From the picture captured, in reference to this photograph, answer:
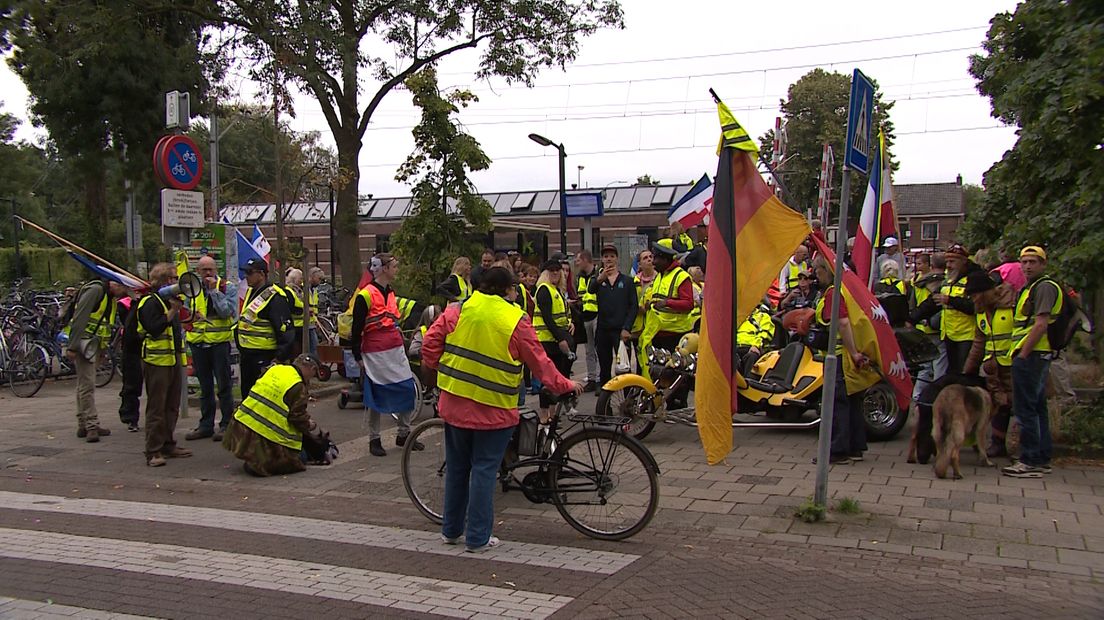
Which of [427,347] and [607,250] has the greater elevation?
[607,250]

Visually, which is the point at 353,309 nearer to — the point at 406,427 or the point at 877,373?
the point at 406,427

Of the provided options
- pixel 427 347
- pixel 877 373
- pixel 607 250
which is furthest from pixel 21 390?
pixel 877 373

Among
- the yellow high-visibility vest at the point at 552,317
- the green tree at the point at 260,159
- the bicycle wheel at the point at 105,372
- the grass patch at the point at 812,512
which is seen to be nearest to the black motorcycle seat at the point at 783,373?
the yellow high-visibility vest at the point at 552,317

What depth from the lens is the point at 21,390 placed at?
13711 mm

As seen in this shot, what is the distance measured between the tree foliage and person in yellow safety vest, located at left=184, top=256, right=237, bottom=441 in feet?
27.2

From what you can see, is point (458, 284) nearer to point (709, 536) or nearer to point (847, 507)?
point (709, 536)

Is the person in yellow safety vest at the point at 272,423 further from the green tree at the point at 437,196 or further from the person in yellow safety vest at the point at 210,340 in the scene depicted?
the green tree at the point at 437,196

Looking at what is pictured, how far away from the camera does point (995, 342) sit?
775cm

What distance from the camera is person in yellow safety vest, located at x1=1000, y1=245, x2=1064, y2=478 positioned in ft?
23.6

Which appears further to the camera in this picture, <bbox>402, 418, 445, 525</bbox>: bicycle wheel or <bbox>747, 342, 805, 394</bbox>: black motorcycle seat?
<bbox>747, 342, 805, 394</bbox>: black motorcycle seat

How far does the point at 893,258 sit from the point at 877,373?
15.3 ft

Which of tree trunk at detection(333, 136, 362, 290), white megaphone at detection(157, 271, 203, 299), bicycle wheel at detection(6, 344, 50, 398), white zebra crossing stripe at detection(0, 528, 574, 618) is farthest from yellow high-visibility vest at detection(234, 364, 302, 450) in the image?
tree trunk at detection(333, 136, 362, 290)

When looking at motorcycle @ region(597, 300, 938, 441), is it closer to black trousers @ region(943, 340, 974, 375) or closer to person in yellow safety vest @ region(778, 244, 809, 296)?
black trousers @ region(943, 340, 974, 375)

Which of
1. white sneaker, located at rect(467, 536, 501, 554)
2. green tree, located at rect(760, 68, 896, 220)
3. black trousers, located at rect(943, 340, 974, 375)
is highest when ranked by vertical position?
green tree, located at rect(760, 68, 896, 220)
